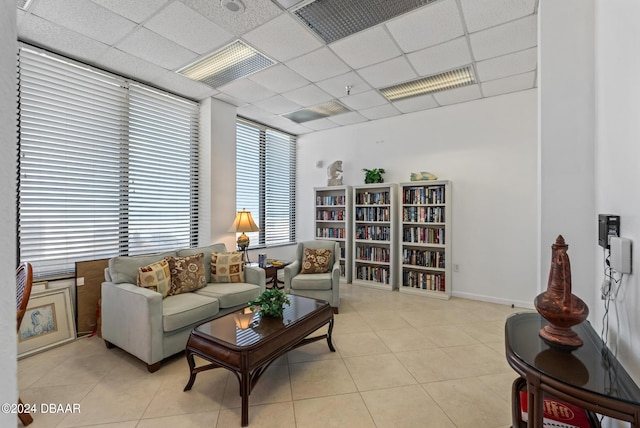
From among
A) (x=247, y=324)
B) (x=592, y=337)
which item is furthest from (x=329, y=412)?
(x=592, y=337)

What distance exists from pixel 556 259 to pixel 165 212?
156 inches

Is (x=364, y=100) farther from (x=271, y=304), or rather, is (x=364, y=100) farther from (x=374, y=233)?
(x=271, y=304)

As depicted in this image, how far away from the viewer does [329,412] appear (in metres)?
1.80

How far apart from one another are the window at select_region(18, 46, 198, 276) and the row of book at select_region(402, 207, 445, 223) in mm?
3201

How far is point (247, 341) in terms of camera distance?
1838 mm

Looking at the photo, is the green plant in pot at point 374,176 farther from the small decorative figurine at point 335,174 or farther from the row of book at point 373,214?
the small decorative figurine at point 335,174

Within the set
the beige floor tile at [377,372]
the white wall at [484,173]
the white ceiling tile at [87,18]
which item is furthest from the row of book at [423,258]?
the white ceiling tile at [87,18]

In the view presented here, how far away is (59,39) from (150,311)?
264 centimetres

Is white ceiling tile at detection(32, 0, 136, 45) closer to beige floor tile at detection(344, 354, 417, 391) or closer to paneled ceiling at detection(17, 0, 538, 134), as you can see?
paneled ceiling at detection(17, 0, 538, 134)

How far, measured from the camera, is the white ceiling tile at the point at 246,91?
11.7 feet

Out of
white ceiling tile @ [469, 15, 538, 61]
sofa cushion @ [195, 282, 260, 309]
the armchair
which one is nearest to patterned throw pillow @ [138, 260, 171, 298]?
A: sofa cushion @ [195, 282, 260, 309]

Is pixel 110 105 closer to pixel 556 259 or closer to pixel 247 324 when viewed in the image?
pixel 247 324

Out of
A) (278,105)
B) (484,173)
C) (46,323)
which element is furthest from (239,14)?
(484,173)

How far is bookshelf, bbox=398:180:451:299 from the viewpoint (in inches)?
162
